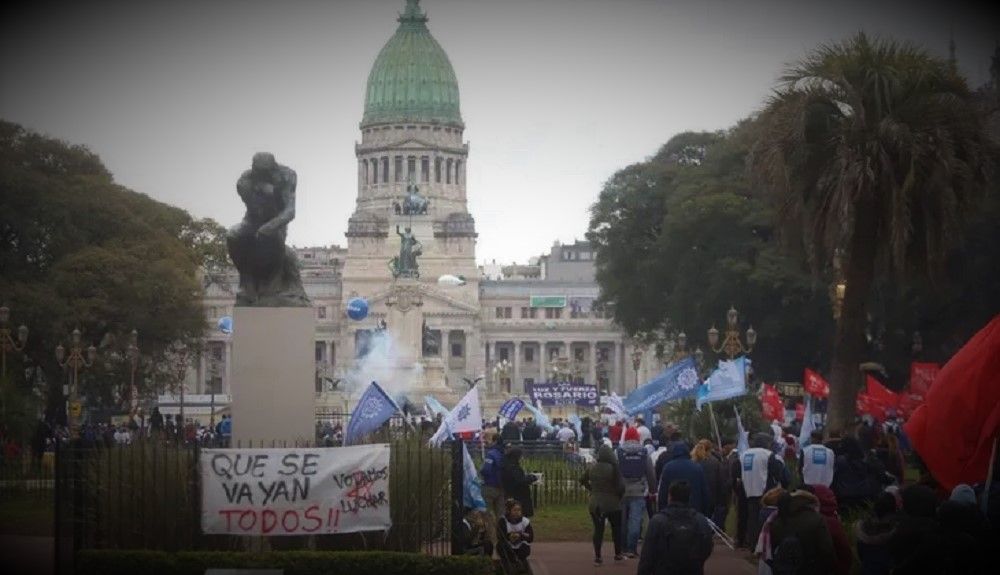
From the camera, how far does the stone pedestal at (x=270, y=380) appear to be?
21.2 m

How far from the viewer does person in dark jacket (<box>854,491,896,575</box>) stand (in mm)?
15469

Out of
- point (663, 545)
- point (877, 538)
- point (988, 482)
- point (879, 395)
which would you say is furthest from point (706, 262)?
point (877, 538)

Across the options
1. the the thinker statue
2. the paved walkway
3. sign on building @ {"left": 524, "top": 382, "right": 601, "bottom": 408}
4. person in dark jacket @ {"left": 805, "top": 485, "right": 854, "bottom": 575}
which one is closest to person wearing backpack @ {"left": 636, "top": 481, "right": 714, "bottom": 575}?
person in dark jacket @ {"left": 805, "top": 485, "right": 854, "bottom": 575}

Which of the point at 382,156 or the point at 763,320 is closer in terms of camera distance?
the point at 763,320

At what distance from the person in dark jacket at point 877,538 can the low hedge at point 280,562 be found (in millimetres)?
4287

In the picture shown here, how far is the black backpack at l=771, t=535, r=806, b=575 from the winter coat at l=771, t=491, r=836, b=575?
0.14 feet

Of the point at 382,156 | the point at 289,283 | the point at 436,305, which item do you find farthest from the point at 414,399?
the point at 382,156

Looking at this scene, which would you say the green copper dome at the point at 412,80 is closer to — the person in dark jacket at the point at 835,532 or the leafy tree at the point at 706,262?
the leafy tree at the point at 706,262

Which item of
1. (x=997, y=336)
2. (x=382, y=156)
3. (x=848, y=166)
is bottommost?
(x=997, y=336)

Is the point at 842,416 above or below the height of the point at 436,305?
below

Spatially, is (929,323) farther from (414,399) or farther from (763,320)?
(414,399)

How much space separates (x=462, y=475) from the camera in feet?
62.8

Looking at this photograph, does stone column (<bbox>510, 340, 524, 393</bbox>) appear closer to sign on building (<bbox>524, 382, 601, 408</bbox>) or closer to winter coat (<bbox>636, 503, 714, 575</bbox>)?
sign on building (<bbox>524, 382, 601, 408</bbox>)

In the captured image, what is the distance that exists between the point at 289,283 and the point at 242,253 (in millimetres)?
640
